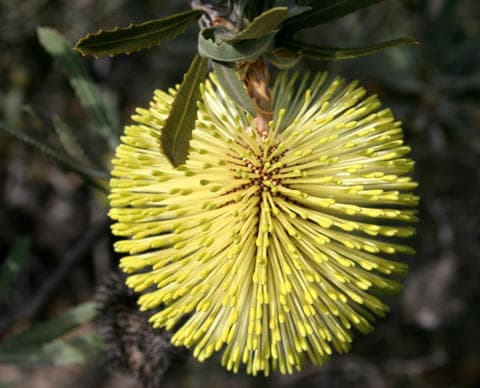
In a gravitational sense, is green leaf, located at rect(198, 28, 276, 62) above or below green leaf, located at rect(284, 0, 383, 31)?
below

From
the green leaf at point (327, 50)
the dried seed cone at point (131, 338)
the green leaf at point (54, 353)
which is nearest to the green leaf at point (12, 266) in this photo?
the green leaf at point (54, 353)

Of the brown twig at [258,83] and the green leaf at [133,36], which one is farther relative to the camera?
the brown twig at [258,83]

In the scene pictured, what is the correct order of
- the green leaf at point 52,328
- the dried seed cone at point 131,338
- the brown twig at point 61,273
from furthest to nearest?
the brown twig at point 61,273
the green leaf at point 52,328
the dried seed cone at point 131,338

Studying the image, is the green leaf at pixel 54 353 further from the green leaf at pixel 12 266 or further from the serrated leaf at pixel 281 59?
the serrated leaf at pixel 281 59

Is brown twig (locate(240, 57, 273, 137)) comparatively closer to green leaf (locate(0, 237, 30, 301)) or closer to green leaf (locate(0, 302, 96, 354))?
green leaf (locate(0, 302, 96, 354))

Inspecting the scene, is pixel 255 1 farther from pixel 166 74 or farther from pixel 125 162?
pixel 166 74

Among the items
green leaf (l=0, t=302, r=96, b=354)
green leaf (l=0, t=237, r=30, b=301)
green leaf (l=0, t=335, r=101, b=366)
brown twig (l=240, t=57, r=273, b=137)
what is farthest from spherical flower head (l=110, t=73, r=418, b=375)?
green leaf (l=0, t=237, r=30, b=301)
